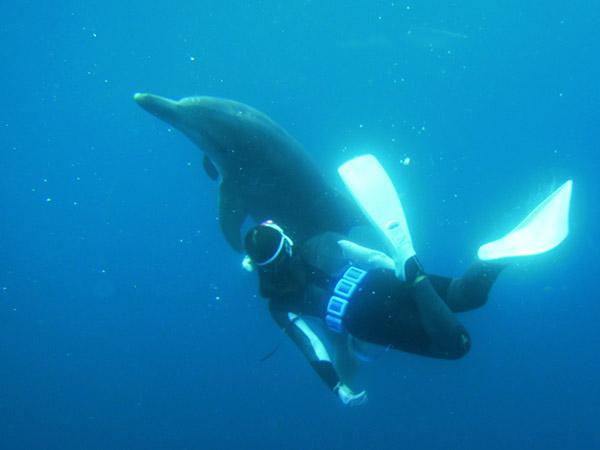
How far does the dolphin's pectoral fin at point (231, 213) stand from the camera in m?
6.41

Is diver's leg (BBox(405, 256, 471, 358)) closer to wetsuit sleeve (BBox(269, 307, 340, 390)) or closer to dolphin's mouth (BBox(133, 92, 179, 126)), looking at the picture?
wetsuit sleeve (BBox(269, 307, 340, 390))

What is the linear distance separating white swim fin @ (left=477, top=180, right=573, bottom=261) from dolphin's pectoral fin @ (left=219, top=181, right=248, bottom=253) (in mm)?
3881

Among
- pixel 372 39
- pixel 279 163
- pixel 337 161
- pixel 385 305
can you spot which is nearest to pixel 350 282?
pixel 385 305

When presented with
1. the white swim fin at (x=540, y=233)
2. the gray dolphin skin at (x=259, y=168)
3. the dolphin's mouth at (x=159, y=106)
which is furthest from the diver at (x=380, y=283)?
the dolphin's mouth at (x=159, y=106)

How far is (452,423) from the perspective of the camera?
998cm

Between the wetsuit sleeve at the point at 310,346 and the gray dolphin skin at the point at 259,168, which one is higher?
the gray dolphin skin at the point at 259,168

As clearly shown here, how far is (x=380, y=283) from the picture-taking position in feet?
12.4

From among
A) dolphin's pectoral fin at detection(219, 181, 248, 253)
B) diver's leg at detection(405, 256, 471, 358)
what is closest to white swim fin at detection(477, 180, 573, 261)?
diver's leg at detection(405, 256, 471, 358)

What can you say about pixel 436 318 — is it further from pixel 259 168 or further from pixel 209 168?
pixel 209 168

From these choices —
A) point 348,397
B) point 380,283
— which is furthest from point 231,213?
point 348,397

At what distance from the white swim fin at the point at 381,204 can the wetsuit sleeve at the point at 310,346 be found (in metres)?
1.13

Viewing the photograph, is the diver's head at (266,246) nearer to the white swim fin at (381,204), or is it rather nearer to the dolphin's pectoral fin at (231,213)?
the white swim fin at (381,204)

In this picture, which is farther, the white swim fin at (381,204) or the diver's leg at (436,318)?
the white swim fin at (381,204)

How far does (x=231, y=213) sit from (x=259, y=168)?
1.06m
